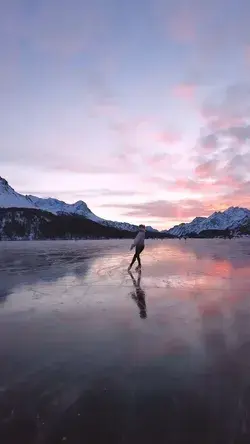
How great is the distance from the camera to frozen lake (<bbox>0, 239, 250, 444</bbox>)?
416cm

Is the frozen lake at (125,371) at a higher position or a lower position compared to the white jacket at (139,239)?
lower

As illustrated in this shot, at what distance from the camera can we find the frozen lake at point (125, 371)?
13.6 ft

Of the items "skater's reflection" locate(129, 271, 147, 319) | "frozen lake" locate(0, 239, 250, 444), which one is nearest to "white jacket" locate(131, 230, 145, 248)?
"skater's reflection" locate(129, 271, 147, 319)

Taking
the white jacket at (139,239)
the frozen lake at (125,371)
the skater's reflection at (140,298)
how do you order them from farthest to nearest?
the white jacket at (139,239)
the skater's reflection at (140,298)
the frozen lake at (125,371)

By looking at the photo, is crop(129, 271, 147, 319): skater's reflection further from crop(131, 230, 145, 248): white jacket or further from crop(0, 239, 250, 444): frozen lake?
crop(131, 230, 145, 248): white jacket

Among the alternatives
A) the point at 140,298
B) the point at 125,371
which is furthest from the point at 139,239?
the point at 125,371

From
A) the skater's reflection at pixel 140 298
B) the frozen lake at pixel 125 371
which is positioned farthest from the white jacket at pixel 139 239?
the frozen lake at pixel 125 371

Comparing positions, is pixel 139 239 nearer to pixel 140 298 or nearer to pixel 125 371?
pixel 140 298

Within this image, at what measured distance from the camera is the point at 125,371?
5.80 metres

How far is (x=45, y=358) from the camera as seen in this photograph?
6418mm

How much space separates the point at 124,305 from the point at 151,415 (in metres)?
6.54

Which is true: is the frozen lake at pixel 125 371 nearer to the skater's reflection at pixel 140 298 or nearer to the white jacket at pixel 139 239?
the skater's reflection at pixel 140 298

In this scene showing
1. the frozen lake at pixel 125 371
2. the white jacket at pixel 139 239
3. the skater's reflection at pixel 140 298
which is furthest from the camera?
the white jacket at pixel 139 239

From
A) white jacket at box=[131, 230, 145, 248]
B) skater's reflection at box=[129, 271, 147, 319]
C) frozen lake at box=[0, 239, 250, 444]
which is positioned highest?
white jacket at box=[131, 230, 145, 248]
